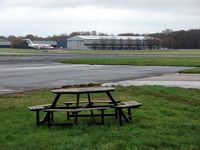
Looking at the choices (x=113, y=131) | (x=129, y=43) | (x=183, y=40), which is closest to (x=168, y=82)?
(x=113, y=131)

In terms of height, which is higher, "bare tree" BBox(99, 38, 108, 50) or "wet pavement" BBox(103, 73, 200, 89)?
"wet pavement" BBox(103, 73, 200, 89)

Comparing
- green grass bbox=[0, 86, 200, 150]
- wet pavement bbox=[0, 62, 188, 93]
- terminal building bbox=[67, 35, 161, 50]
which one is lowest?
terminal building bbox=[67, 35, 161, 50]

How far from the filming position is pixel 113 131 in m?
9.09

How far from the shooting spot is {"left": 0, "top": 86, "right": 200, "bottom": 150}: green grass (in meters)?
7.85

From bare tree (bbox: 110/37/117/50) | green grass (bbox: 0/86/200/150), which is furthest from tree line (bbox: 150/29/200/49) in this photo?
green grass (bbox: 0/86/200/150)

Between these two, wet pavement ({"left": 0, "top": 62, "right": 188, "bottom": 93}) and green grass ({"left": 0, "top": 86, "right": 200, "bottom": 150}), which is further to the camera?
wet pavement ({"left": 0, "top": 62, "right": 188, "bottom": 93})

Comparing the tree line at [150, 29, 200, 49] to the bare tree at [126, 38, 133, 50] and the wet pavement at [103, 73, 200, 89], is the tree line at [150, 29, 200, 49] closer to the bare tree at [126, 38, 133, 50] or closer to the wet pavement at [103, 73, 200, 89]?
the bare tree at [126, 38, 133, 50]

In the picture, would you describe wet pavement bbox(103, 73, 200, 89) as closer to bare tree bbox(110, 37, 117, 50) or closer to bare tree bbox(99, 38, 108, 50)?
bare tree bbox(99, 38, 108, 50)

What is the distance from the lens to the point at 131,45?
163 m

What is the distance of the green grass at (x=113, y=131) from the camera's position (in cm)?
785

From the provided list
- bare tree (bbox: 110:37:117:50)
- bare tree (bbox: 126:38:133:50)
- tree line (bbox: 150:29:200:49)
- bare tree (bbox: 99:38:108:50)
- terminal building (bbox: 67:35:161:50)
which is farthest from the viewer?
tree line (bbox: 150:29:200:49)

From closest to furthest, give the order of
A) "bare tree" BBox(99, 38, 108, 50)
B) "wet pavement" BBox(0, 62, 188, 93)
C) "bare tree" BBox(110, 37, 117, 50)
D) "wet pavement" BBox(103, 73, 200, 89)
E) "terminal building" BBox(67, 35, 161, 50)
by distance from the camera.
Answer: "wet pavement" BBox(103, 73, 200, 89)
"wet pavement" BBox(0, 62, 188, 93)
"bare tree" BBox(99, 38, 108, 50)
"terminal building" BBox(67, 35, 161, 50)
"bare tree" BBox(110, 37, 117, 50)

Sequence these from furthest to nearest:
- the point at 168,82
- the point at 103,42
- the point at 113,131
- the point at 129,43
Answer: the point at 129,43 → the point at 103,42 → the point at 168,82 → the point at 113,131

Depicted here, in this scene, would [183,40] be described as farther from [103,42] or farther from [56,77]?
[56,77]
